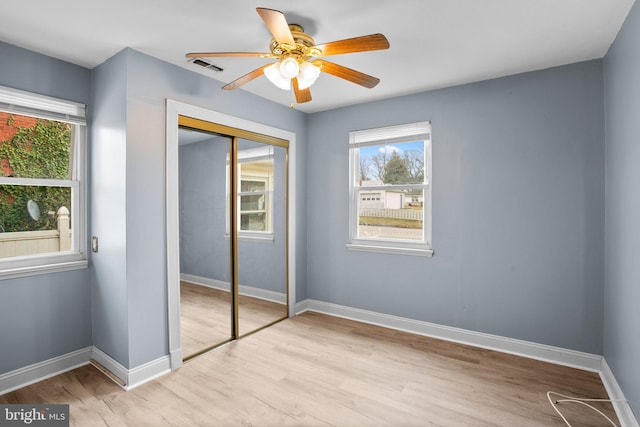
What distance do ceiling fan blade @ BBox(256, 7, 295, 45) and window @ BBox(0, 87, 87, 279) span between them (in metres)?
2.11

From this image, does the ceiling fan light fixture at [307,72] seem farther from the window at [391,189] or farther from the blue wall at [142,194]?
the window at [391,189]

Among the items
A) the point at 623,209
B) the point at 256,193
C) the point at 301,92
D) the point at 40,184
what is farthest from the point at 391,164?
the point at 40,184

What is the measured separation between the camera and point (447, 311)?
11.1 ft

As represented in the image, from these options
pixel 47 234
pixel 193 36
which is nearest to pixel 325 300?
pixel 47 234

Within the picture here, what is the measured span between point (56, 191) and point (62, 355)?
1365mm

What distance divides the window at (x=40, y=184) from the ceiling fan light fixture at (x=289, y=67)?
2.02 m

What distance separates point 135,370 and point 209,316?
31.6 inches

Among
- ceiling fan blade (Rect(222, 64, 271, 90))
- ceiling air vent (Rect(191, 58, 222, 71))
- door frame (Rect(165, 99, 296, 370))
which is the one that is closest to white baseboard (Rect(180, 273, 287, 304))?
door frame (Rect(165, 99, 296, 370))

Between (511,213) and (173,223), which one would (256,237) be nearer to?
(173,223)

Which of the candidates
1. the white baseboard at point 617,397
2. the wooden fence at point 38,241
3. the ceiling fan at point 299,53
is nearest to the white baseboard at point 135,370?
the wooden fence at point 38,241

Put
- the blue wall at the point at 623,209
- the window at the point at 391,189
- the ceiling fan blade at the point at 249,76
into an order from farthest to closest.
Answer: the window at the point at 391,189, the ceiling fan blade at the point at 249,76, the blue wall at the point at 623,209

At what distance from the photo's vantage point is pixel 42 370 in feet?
8.54

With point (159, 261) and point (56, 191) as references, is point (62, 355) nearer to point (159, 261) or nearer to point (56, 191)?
point (159, 261)

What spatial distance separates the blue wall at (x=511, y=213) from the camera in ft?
8.98
